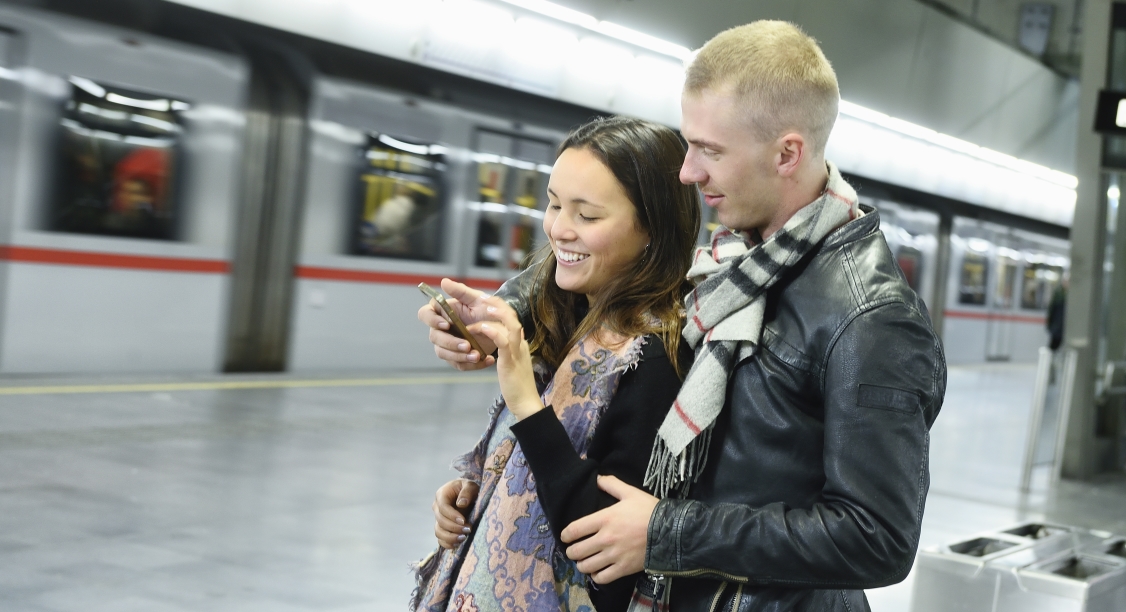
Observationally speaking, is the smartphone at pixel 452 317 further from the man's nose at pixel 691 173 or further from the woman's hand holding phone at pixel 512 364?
the man's nose at pixel 691 173

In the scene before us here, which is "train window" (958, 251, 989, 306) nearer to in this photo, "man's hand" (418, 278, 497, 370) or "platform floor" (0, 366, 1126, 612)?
"platform floor" (0, 366, 1126, 612)

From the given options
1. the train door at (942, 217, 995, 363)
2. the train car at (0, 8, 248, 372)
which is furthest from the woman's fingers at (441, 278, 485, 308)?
the train door at (942, 217, 995, 363)

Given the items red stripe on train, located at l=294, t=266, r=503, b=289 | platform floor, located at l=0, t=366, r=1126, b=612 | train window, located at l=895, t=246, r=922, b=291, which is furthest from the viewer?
train window, located at l=895, t=246, r=922, b=291

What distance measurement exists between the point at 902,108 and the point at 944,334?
7.19 metres

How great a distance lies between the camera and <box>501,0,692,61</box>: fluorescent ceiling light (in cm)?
1145

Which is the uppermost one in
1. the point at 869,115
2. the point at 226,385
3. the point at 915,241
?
the point at 869,115

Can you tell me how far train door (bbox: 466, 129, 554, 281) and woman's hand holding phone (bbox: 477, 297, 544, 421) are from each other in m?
10.1

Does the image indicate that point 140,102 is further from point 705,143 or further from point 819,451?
point 819,451

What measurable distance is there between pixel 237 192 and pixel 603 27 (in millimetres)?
4723

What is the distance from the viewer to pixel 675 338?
63.0 inches

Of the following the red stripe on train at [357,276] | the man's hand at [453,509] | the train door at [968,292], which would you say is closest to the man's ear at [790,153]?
the man's hand at [453,509]

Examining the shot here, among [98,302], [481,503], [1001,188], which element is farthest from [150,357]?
[1001,188]

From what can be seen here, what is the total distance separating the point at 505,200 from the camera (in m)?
12.0

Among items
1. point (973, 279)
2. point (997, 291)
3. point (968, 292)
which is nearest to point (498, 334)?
point (968, 292)
